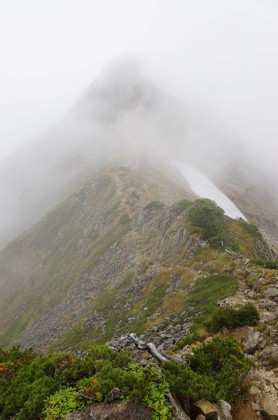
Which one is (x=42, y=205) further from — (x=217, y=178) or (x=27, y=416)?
(x=27, y=416)

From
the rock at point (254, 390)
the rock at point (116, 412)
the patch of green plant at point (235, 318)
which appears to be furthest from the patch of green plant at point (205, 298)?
the rock at point (116, 412)

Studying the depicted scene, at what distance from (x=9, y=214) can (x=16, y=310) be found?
82042 millimetres

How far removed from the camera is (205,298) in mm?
27578

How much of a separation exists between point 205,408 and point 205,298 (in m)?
17.7

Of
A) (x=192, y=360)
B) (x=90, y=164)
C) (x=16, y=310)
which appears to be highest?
(x=192, y=360)

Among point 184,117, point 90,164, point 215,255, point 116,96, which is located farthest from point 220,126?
point 215,255

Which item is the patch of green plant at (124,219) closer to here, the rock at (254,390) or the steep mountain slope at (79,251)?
the steep mountain slope at (79,251)

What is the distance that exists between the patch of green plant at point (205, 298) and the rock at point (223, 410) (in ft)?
26.9

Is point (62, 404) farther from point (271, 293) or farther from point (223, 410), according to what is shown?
point (271, 293)

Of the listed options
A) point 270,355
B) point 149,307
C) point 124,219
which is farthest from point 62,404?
point 124,219

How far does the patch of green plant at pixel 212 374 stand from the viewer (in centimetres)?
1059

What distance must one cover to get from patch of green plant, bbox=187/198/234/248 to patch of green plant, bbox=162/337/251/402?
80.3ft

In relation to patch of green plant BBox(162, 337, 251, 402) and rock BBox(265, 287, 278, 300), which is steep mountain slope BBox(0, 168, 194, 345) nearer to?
rock BBox(265, 287, 278, 300)

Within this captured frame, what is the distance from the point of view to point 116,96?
194 metres
